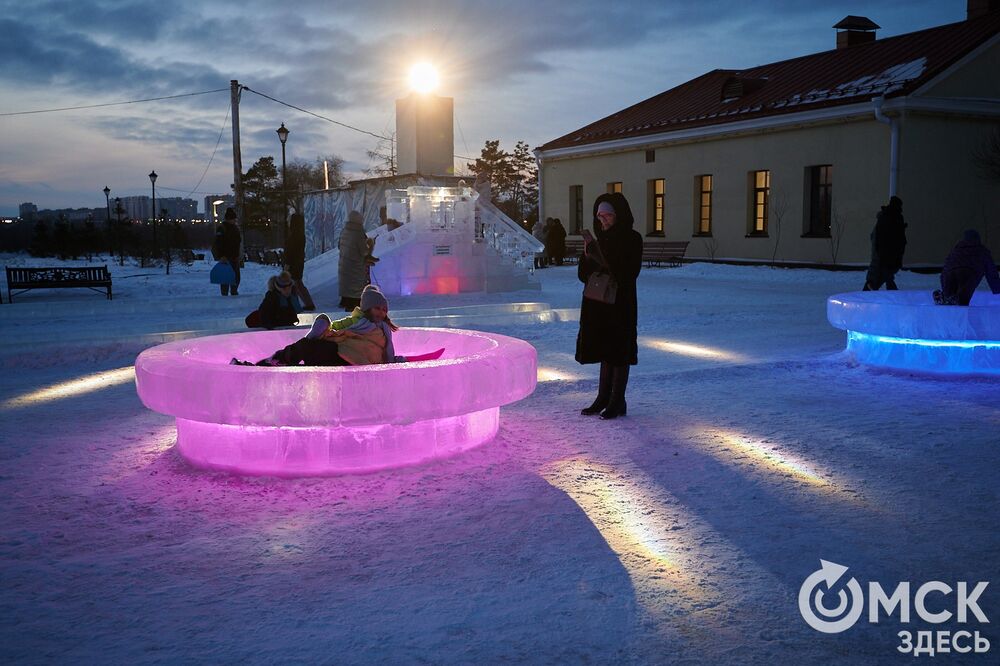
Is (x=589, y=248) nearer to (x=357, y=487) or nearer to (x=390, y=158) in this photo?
(x=357, y=487)

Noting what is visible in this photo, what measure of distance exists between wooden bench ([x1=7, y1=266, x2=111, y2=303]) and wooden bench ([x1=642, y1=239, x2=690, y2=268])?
16.9 meters

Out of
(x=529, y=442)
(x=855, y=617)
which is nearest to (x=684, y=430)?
(x=529, y=442)

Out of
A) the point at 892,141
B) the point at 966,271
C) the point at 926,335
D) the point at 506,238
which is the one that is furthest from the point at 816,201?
the point at 926,335

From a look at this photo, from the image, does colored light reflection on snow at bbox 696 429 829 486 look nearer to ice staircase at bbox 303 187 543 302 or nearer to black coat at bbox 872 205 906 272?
black coat at bbox 872 205 906 272

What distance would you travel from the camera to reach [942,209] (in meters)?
22.8

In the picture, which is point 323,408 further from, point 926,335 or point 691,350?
point 691,350

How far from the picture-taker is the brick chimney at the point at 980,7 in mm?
26078

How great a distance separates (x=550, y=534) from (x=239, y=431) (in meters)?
2.15

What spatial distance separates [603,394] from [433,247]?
36.3 feet

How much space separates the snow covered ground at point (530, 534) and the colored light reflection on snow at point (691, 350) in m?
1.89

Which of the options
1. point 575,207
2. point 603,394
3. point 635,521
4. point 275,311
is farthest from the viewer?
point 575,207

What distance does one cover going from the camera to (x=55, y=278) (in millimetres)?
16609

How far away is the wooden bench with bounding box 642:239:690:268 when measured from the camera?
27.8 metres

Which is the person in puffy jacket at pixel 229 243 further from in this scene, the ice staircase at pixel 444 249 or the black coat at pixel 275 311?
the black coat at pixel 275 311
